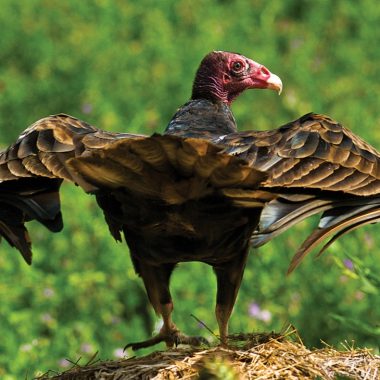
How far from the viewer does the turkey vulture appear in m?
5.06

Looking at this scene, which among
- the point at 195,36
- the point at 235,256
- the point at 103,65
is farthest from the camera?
the point at 195,36

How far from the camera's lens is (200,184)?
5.21 metres

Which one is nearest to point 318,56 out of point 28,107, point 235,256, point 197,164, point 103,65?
point 103,65

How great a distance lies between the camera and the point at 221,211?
5.54 meters

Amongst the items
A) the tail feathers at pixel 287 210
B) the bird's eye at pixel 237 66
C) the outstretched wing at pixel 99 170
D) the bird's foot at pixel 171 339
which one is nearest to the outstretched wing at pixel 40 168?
the outstretched wing at pixel 99 170

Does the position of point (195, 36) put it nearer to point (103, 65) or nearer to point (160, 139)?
point (103, 65)

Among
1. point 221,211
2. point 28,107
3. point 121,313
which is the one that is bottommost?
point 121,313

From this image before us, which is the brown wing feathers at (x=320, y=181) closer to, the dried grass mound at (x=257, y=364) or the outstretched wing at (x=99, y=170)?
the outstretched wing at (x=99, y=170)

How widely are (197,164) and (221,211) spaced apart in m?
0.56

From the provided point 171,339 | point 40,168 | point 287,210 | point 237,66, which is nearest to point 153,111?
point 237,66

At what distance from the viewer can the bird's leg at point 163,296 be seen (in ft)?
20.5

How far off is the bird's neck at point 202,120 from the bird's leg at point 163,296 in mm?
692

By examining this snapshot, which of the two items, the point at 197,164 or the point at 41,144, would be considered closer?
the point at 197,164

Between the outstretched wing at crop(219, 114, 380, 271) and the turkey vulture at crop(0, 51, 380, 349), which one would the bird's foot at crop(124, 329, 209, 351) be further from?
the outstretched wing at crop(219, 114, 380, 271)
